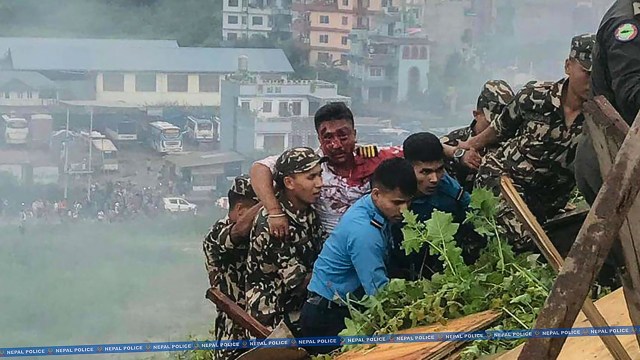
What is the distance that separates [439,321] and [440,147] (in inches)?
35.3

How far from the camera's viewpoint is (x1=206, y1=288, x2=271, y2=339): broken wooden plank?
400 cm

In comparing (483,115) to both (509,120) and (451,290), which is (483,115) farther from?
(451,290)

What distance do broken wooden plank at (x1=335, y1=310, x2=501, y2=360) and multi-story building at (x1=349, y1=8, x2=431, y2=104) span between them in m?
3.02

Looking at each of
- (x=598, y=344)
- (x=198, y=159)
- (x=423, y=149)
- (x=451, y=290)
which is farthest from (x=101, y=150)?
(x=598, y=344)

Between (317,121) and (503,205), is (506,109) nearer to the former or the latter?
(503,205)

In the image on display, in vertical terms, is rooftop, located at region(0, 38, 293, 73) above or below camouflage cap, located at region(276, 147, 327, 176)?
above

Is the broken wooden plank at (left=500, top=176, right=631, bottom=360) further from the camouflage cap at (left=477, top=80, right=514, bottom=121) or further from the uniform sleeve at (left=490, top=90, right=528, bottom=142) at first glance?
the camouflage cap at (left=477, top=80, right=514, bottom=121)

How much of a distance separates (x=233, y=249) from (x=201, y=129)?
2.10m

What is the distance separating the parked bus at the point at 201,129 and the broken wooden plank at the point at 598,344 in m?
3.57

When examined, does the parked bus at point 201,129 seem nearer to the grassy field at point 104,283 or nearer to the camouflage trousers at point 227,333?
the grassy field at point 104,283

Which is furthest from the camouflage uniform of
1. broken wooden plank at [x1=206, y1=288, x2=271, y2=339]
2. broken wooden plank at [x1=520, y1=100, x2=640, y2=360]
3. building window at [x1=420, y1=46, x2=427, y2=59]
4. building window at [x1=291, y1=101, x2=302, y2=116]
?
building window at [x1=420, y1=46, x2=427, y2=59]

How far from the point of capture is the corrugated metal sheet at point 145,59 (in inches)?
236

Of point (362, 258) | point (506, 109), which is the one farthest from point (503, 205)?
point (362, 258)

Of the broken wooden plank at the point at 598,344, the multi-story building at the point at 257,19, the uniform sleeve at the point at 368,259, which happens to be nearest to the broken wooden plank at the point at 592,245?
the broken wooden plank at the point at 598,344
